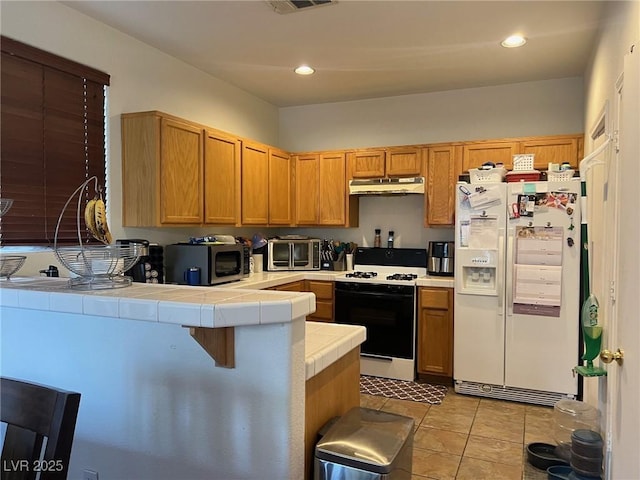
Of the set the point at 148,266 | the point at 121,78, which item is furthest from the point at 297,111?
the point at 148,266

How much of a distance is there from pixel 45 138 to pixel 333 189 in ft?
8.49

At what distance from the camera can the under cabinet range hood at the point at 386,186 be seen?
4172 millimetres

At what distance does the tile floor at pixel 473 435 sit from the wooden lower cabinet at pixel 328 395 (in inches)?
34.7

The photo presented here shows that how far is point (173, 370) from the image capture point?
1.58 metres

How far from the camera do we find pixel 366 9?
273 cm

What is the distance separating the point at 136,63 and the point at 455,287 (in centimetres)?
294

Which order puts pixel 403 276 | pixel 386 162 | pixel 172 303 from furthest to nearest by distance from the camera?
pixel 386 162
pixel 403 276
pixel 172 303

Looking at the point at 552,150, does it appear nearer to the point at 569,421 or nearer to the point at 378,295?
the point at 378,295

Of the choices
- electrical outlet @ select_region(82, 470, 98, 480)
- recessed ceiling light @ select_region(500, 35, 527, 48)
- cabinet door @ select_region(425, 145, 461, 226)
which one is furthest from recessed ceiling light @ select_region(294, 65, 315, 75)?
electrical outlet @ select_region(82, 470, 98, 480)

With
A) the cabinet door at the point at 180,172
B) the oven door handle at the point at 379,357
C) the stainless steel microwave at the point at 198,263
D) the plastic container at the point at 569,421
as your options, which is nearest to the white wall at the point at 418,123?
the oven door handle at the point at 379,357

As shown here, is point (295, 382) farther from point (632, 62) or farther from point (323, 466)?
point (632, 62)

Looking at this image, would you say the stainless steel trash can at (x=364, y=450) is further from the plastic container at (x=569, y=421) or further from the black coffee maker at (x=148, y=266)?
the black coffee maker at (x=148, y=266)

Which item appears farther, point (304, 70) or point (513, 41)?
point (304, 70)

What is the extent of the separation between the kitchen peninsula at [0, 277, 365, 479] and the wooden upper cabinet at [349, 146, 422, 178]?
274 cm
